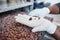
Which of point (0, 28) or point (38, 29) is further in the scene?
point (0, 28)

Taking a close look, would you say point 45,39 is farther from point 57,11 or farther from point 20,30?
point 57,11

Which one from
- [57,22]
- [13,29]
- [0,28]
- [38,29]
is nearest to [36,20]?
[38,29]

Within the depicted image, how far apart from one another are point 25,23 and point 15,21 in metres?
0.14

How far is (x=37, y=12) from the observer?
1.20 m

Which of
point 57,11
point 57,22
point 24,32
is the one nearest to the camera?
point 24,32

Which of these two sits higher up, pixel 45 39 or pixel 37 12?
pixel 37 12

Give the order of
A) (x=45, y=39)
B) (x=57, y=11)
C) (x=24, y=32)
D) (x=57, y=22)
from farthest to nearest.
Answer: (x=57, y=11) → (x=57, y=22) → (x=45, y=39) → (x=24, y=32)

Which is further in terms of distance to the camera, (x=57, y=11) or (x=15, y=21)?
(x=57, y=11)

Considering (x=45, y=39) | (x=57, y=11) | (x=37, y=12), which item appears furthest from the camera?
(x=57, y=11)

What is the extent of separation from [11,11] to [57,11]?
2.07ft

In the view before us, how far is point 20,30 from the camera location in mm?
908

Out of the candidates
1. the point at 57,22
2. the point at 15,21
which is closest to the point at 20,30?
the point at 15,21

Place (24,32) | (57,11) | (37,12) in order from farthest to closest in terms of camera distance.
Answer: (57,11)
(37,12)
(24,32)

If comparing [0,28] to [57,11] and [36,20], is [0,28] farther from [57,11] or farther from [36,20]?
[57,11]
